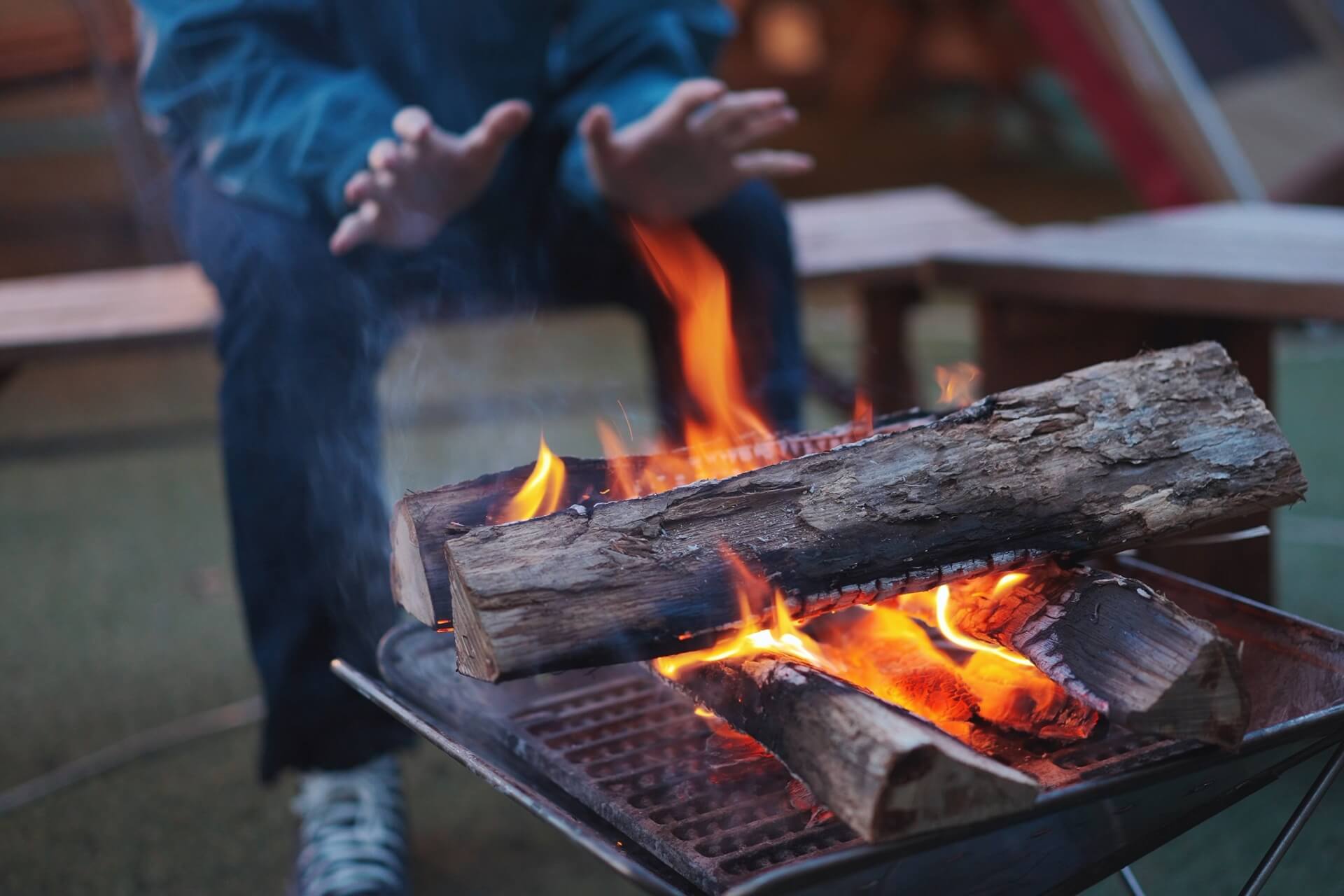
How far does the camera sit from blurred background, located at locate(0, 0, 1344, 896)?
1.45 metres

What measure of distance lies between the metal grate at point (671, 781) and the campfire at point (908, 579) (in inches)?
1.0

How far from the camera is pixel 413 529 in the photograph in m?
0.87

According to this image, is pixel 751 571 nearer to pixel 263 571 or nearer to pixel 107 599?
pixel 263 571

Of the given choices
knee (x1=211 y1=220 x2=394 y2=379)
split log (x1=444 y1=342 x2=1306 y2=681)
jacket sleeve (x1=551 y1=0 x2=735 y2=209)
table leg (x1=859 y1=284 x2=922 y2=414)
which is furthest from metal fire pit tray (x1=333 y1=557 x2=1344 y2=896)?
table leg (x1=859 y1=284 x2=922 y2=414)

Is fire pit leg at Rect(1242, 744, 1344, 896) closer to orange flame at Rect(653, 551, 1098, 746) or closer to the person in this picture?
orange flame at Rect(653, 551, 1098, 746)

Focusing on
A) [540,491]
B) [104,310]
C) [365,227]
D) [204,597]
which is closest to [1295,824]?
[540,491]

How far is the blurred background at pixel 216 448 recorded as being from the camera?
4.76 feet

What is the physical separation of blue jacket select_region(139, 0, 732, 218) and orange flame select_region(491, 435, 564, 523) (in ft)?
1.64

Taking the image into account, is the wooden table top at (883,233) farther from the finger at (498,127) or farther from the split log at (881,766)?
the split log at (881,766)

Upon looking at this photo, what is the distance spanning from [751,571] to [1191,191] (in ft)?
7.43

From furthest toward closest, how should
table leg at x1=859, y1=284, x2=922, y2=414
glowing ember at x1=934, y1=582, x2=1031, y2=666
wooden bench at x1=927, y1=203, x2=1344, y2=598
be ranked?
table leg at x1=859, y1=284, x2=922, y2=414, wooden bench at x1=927, y1=203, x2=1344, y2=598, glowing ember at x1=934, y1=582, x2=1031, y2=666

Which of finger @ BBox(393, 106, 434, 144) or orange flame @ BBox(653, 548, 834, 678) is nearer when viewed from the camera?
orange flame @ BBox(653, 548, 834, 678)

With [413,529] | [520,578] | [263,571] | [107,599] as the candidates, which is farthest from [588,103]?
[107,599]

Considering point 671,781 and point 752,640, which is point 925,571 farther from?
point 671,781
